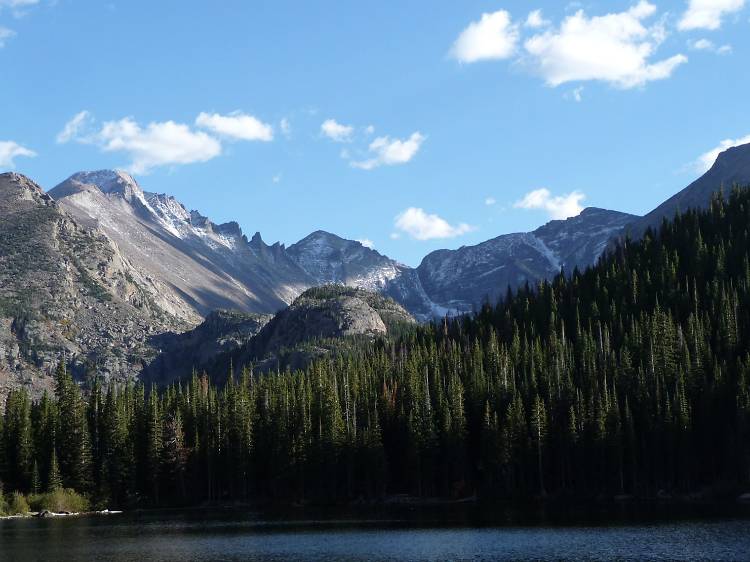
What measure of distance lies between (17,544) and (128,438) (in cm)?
6263

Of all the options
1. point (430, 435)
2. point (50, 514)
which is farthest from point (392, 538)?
point (50, 514)

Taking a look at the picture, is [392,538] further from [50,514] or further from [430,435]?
[50,514]

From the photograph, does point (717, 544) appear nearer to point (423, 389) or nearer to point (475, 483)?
point (475, 483)

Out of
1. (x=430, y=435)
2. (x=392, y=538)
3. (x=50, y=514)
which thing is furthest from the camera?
(x=430, y=435)

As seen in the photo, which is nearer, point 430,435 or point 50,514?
point 50,514

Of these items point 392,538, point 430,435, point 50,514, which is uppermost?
point 430,435

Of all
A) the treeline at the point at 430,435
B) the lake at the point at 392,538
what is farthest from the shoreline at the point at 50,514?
the lake at the point at 392,538

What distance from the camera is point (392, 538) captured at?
347ft

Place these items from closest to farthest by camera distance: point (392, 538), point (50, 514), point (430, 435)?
point (392, 538) < point (50, 514) < point (430, 435)

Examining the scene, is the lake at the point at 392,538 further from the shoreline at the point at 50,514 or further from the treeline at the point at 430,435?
the treeline at the point at 430,435

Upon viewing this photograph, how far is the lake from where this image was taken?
297 ft

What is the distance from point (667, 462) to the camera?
150375 millimetres

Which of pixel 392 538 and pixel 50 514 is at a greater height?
pixel 50 514

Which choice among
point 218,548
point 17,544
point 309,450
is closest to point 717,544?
point 218,548
